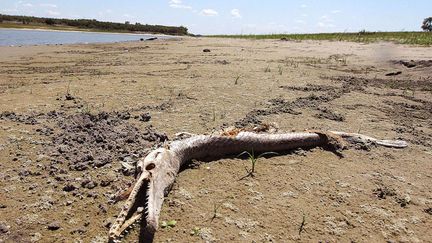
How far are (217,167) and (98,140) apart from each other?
60.2 inches

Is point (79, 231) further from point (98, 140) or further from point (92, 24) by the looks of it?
point (92, 24)

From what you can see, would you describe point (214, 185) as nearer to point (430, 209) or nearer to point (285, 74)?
point (430, 209)

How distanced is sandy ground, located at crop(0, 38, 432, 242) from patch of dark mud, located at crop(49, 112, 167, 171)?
0.01 metres

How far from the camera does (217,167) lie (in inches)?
158

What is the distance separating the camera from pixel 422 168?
13.9 ft

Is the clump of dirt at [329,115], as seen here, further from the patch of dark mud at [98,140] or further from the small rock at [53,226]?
the small rock at [53,226]

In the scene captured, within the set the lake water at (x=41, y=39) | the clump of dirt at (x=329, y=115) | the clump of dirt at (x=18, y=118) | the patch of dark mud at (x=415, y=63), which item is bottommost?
the lake water at (x=41, y=39)

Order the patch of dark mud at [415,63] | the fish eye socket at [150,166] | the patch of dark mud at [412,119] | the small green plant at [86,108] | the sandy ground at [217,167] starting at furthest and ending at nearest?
the patch of dark mud at [415,63], the small green plant at [86,108], the patch of dark mud at [412,119], the fish eye socket at [150,166], the sandy ground at [217,167]

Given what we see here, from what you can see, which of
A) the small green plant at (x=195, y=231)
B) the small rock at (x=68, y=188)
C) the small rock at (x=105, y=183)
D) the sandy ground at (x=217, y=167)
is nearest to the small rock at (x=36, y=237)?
the sandy ground at (x=217, y=167)

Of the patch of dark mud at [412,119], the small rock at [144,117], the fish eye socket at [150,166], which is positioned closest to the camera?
the fish eye socket at [150,166]

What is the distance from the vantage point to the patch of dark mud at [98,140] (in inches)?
160

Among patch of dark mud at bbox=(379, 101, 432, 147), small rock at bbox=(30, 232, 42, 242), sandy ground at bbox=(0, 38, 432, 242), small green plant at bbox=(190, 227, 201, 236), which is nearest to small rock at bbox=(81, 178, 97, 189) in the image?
sandy ground at bbox=(0, 38, 432, 242)

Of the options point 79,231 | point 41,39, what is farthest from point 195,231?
point 41,39

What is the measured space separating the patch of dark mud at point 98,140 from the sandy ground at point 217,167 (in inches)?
0.5
